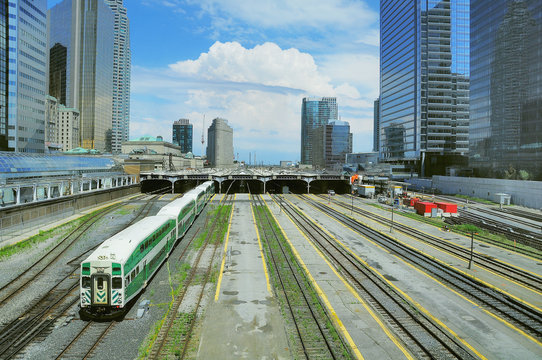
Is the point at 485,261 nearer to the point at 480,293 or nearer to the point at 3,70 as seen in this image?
the point at 480,293

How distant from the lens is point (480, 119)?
364 ft

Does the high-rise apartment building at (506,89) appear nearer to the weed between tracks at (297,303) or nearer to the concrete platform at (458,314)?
the concrete platform at (458,314)

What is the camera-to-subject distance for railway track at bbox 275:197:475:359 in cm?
1615

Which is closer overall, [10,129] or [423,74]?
[10,129]

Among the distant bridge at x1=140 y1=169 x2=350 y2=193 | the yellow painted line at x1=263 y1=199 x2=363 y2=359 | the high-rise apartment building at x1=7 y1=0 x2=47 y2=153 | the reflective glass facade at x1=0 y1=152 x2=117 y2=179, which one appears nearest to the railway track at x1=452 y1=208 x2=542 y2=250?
the yellow painted line at x1=263 y1=199 x2=363 y2=359

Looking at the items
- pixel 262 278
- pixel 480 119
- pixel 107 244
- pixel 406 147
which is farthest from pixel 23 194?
pixel 406 147

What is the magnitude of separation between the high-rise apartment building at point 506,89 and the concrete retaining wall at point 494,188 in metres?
12.2

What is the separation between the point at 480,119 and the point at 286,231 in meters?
99.3

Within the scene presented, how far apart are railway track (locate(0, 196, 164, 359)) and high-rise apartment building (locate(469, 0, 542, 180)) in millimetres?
101464

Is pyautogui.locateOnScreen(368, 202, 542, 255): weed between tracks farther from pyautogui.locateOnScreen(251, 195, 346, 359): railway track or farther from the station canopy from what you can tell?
the station canopy

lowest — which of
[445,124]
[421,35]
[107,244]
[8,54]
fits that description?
[107,244]

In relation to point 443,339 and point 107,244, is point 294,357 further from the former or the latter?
point 107,244

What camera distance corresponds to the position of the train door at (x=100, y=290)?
17.4 meters

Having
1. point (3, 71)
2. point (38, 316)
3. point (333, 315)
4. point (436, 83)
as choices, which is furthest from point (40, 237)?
point (436, 83)
